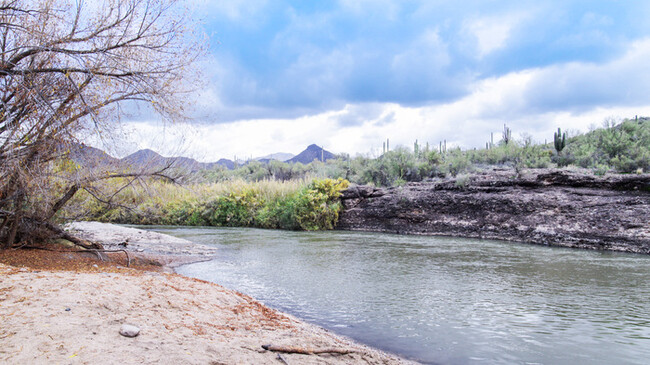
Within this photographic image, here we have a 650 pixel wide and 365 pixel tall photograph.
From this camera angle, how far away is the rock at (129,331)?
10.4ft

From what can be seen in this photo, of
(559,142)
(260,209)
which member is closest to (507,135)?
(559,142)

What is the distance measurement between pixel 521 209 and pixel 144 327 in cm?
1438

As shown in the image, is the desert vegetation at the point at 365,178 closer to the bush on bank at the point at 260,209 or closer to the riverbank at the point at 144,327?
the bush on bank at the point at 260,209

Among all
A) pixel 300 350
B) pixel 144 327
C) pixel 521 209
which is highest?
pixel 521 209

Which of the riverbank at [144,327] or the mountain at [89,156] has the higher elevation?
the mountain at [89,156]

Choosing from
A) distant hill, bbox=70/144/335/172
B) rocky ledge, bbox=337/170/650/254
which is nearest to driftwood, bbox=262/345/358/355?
distant hill, bbox=70/144/335/172

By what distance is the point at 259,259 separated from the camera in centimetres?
989

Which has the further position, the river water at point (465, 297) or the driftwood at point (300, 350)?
the river water at point (465, 297)

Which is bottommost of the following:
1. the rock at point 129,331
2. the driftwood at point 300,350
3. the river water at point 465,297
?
the river water at point 465,297

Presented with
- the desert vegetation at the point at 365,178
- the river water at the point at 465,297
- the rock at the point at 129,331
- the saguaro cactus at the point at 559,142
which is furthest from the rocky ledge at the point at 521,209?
the rock at the point at 129,331

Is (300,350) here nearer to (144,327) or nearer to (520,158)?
(144,327)

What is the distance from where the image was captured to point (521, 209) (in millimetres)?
14844

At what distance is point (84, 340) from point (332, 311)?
124 inches

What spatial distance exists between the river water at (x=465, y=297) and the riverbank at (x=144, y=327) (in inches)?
32.2
